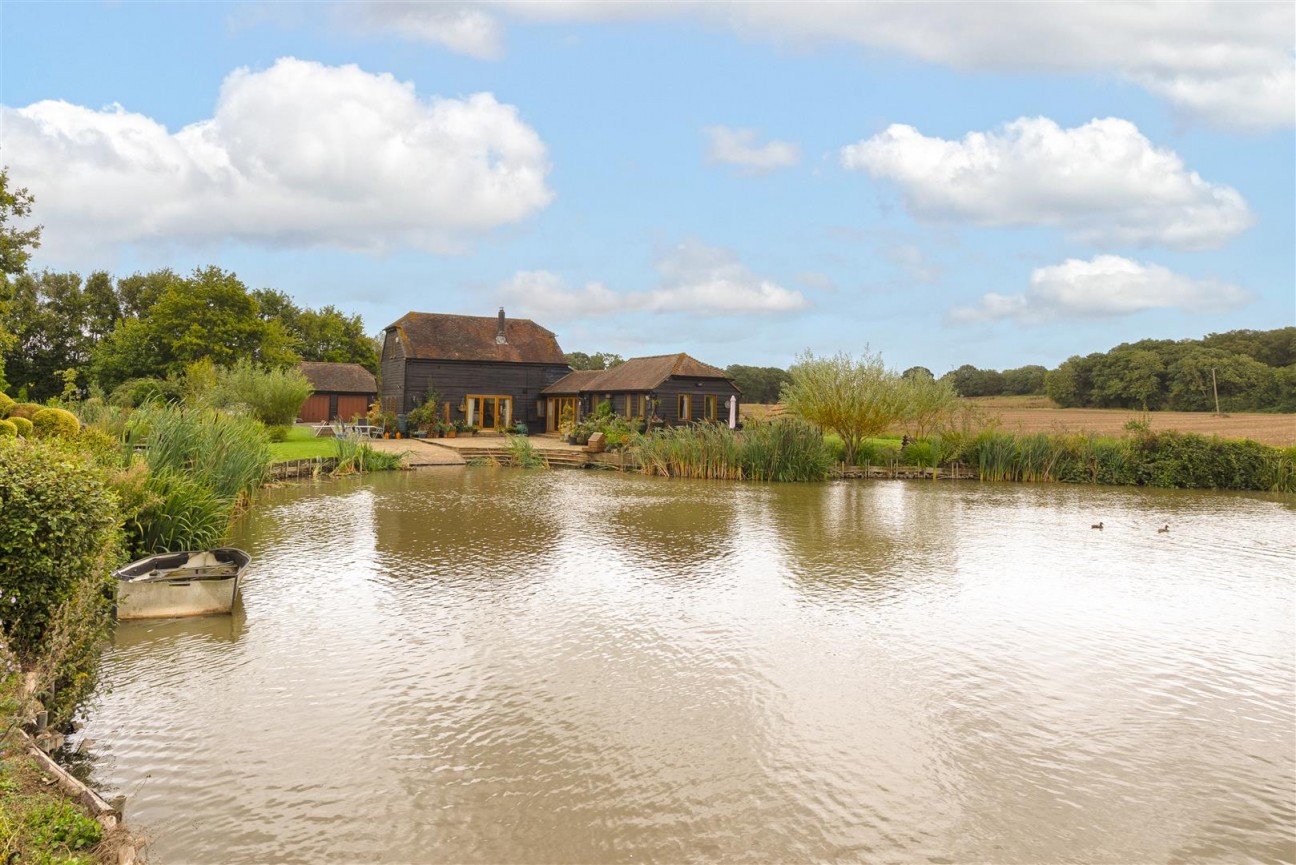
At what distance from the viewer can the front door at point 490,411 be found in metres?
39.1

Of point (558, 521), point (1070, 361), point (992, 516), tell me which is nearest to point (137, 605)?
point (558, 521)

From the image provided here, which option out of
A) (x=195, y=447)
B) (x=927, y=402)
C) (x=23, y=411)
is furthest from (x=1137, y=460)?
(x=23, y=411)

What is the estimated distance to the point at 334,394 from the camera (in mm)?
50438

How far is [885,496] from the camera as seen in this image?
22.8 meters

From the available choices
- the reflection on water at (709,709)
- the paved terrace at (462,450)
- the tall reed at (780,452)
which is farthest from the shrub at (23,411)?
the tall reed at (780,452)

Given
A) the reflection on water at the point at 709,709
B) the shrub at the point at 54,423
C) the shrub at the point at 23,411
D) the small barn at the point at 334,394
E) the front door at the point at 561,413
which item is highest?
the small barn at the point at 334,394

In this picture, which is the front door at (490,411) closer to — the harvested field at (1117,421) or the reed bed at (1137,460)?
the harvested field at (1117,421)

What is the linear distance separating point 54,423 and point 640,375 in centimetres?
2538

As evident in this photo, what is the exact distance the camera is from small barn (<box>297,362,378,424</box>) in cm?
5031

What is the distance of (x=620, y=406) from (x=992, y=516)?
1969 cm

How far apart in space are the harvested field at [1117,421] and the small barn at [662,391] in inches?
77.9

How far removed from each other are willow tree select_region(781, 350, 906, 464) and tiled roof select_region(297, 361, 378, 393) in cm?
3133

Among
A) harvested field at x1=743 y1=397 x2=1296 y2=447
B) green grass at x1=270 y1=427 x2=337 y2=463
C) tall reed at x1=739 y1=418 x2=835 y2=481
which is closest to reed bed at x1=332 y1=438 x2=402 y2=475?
green grass at x1=270 y1=427 x2=337 y2=463

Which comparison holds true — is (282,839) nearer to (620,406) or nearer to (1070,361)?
(620,406)
